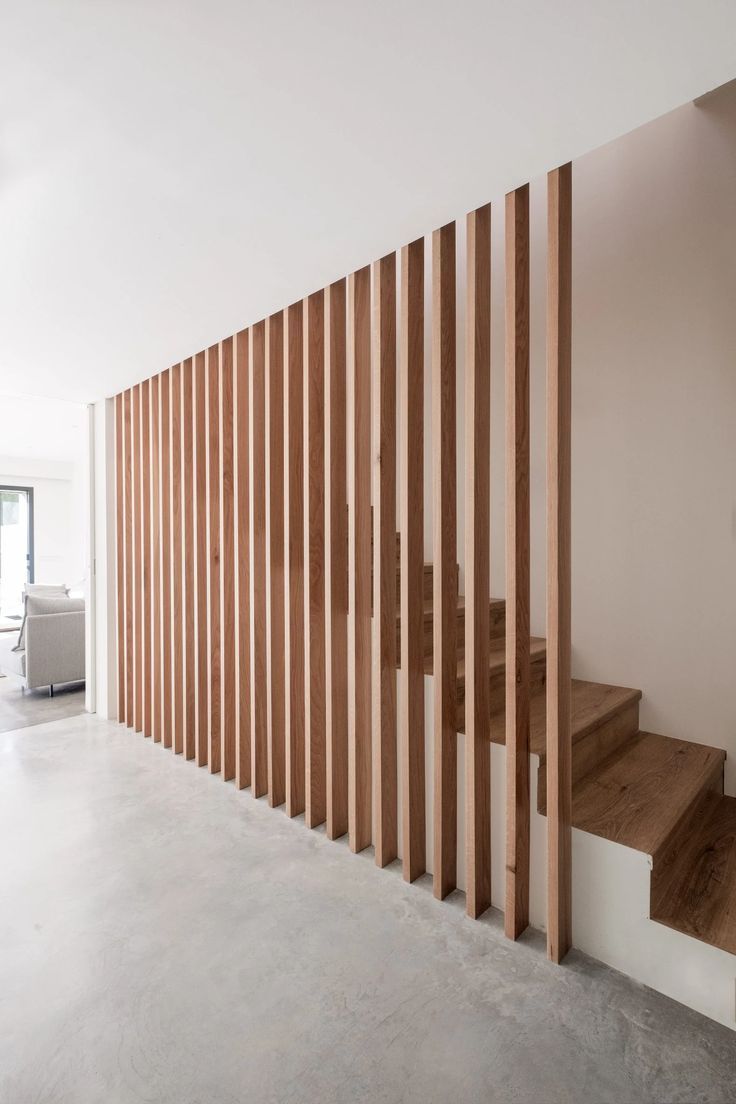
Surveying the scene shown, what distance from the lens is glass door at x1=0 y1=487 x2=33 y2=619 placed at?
9.75 meters

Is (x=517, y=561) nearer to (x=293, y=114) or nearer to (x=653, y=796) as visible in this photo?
(x=653, y=796)

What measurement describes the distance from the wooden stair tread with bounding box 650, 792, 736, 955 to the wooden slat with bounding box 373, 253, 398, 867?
0.95 metres

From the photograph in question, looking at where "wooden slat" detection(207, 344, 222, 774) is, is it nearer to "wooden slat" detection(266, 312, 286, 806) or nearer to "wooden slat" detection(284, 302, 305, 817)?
"wooden slat" detection(266, 312, 286, 806)

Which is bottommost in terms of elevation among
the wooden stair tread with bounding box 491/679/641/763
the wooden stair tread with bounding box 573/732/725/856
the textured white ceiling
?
the wooden stair tread with bounding box 573/732/725/856

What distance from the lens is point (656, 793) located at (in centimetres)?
192

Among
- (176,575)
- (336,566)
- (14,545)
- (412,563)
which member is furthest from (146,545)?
(14,545)

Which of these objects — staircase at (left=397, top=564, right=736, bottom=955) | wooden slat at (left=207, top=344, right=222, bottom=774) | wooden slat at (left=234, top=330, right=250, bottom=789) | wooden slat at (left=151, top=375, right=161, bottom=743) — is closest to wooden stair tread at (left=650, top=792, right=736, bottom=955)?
staircase at (left=397, top=564, right=736, bottom=955)

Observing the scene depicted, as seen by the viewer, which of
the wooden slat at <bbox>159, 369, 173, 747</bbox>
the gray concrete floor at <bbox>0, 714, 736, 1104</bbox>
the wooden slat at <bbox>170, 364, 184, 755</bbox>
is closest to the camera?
the gray concrete floor at <bbox>0, 714, 736, 1104</bbox>

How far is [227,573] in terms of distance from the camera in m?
3.05

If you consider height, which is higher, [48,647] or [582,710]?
[582,710]

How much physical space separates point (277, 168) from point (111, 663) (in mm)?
3492

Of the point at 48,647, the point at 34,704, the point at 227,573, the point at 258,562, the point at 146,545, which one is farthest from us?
the point at 48,647

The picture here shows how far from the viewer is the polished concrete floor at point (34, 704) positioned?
13.9ft

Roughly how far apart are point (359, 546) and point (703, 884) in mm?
1550
